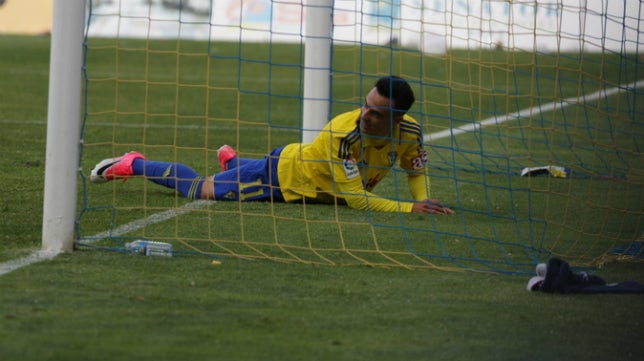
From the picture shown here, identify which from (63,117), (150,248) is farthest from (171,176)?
(63,117)

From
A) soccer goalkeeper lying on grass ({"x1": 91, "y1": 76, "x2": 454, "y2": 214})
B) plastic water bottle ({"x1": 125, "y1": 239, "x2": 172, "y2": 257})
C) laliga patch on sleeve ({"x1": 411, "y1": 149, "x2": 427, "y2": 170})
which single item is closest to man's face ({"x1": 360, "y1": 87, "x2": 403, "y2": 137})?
soccer goalkeeper lying on grass ({"x1": 91, "y1": 76, "x2": 454, "y2": 214})

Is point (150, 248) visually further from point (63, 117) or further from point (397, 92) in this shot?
point (397, 92)

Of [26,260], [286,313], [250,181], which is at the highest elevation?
[250,181]

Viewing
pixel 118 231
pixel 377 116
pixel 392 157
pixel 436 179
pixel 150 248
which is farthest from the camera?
pixel 436 179

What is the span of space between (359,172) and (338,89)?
9.49m

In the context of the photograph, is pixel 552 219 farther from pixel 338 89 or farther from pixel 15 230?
pixel 338 89

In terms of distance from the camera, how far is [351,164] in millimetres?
6441

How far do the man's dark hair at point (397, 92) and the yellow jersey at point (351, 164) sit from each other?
200 mm

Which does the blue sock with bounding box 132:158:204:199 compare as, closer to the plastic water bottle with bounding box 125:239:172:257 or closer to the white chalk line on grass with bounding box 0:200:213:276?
the white chalk line on grass with bounding box 0:200:213:276

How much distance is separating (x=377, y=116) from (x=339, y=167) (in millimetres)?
377

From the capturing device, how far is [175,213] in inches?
256

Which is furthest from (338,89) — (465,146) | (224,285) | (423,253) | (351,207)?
(224,285)

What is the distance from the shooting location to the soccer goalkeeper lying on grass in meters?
6.39

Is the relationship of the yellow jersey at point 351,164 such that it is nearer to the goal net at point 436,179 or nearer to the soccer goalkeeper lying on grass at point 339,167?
the soccer goalkeeper lying on grass at point 339,167
